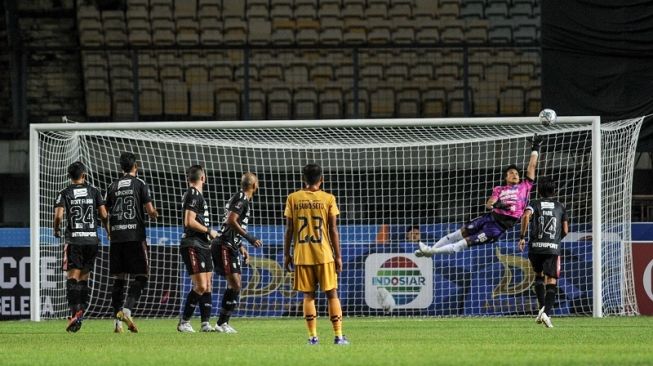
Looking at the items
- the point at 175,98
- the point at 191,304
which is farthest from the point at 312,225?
the point at 175,98

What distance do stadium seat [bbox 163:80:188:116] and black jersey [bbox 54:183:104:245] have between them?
32.4ft

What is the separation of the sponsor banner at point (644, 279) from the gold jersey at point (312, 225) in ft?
28.3

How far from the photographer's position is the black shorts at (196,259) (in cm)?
1423

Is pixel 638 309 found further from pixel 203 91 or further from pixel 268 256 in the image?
pixel 203 91

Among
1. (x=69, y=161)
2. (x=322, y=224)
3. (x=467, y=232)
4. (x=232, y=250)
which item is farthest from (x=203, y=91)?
(x=322, y=224)

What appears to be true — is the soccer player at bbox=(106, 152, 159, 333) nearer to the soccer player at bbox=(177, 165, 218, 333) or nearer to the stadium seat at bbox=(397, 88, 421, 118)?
the soccer player at bbox=(177, 165, 218, 333)

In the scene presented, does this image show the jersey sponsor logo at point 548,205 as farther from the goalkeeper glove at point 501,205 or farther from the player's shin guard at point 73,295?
the player's shin guard at point 73,295

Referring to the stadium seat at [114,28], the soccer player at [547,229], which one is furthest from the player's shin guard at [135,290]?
the stadium seat at [114,28]

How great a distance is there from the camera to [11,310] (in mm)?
18594

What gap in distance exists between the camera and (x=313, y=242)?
36.7 ft

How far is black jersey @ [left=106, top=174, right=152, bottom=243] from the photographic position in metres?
14.4

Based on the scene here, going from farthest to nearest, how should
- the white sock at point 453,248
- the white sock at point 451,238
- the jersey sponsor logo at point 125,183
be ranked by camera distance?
the white sock at point 451,238, the white sock at point 453,248, the jersey sponsor logo at point 125,183

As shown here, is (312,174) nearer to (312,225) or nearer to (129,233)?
(312,225)

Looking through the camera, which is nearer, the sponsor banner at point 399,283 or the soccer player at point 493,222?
the soccer player at point 493,222
